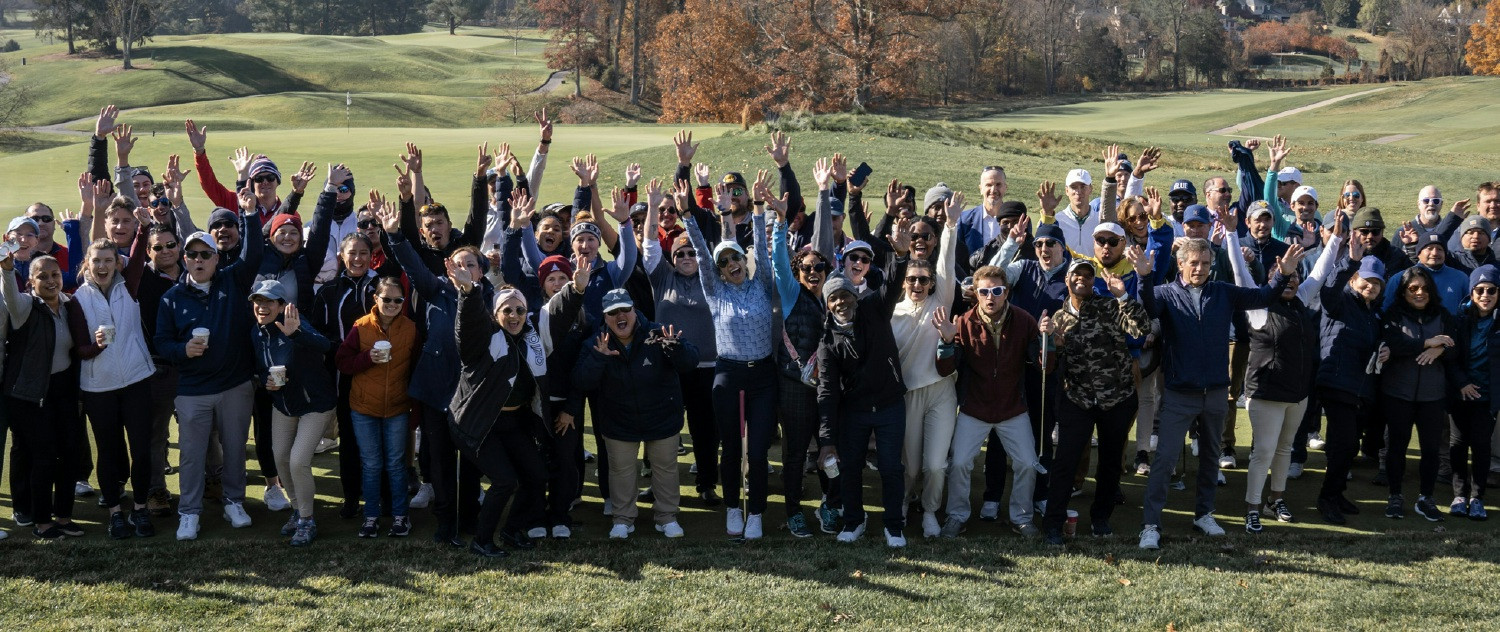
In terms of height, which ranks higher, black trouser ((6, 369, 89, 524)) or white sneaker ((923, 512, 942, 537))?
black trouser ((6, 369, 89, 524))

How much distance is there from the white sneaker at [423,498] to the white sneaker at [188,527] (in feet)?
4.55

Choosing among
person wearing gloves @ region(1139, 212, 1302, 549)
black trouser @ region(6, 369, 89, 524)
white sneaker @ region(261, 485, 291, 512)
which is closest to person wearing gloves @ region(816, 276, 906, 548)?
person wearing gloves @ region(1139, 212, 1302, 549)

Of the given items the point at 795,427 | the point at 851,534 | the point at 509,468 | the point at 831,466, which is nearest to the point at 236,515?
the point at 509,468

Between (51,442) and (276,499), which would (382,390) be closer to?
(276,499)

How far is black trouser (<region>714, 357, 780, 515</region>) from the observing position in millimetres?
7844

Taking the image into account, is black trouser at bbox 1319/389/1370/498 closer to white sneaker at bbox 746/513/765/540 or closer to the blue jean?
white sneaker at bbox 746/513/765/540

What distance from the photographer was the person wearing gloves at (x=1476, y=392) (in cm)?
825

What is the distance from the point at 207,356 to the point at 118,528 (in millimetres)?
1233

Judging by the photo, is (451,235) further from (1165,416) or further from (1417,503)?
(1417,503)

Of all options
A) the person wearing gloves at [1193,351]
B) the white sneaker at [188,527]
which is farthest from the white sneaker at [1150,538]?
the white sneaker at [188,527]

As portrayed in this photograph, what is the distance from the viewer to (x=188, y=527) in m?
7.77

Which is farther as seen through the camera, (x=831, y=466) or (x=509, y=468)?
(x=831, y=466)

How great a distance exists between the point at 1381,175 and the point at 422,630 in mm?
25193

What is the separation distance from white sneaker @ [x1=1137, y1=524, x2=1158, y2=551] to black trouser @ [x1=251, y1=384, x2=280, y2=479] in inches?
230
